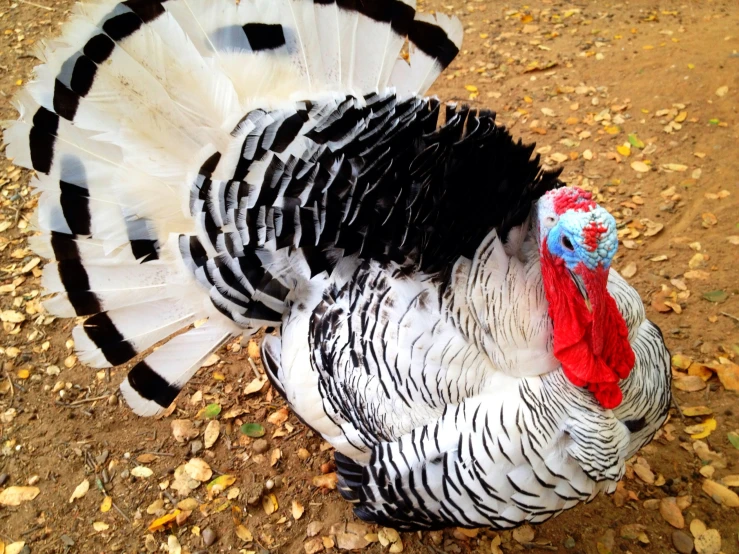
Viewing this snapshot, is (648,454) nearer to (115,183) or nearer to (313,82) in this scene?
(313,82)

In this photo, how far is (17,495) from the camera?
304 centimetres

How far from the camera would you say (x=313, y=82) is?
2.73 m

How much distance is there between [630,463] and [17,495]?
337 cm

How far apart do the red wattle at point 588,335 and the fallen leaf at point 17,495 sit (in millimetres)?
2891

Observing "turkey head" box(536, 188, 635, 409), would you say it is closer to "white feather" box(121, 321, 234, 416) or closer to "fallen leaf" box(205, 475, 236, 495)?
"white feather" box(121, 321, 234, 416)

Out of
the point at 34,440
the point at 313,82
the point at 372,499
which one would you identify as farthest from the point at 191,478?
the point at 313,82

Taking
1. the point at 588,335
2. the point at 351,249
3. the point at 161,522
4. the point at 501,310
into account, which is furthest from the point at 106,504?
the point at 588,335

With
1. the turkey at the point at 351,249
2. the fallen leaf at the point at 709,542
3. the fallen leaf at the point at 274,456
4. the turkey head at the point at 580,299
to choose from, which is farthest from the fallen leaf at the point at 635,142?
the fallen leaf at the point at 274,456

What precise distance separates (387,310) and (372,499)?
2.87ft

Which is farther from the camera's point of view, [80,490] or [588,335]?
[80,490]

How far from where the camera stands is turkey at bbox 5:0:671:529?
2.01 m

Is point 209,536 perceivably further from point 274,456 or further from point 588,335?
point 588,335

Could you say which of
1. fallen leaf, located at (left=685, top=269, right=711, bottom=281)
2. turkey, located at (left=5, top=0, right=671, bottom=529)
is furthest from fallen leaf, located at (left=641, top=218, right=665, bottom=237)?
turkey, located at (left=5, top=0, right=671, bottom=529)

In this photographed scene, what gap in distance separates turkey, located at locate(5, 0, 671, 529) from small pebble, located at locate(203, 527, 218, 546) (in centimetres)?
80
